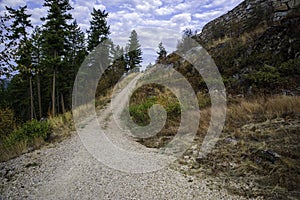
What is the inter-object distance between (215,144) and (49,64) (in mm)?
16605

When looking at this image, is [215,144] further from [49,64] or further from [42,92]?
[42,92]

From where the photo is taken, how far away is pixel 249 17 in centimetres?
1453

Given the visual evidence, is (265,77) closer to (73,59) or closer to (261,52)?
(261,52)

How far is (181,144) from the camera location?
20.4 feet

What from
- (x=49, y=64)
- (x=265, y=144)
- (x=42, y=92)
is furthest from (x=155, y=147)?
(x=42, y=92)

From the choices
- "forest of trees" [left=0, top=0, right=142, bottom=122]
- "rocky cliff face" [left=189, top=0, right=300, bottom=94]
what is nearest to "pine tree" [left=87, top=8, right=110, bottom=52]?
"forest of trees" [left=0, top=0, right=142, bottom=122]

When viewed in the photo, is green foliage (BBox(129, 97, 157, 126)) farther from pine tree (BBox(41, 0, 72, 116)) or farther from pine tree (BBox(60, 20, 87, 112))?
pine tree (BBox(60, 20, 87, 112))

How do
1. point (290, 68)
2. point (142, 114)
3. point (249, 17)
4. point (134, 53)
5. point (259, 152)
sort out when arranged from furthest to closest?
point (134, 53)
point (249, 17)
point (142, 114)
point (290, 68)
point (259, 152)

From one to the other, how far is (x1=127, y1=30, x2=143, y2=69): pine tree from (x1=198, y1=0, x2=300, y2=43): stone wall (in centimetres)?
2108

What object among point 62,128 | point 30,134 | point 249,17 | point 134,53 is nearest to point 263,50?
point 249,17

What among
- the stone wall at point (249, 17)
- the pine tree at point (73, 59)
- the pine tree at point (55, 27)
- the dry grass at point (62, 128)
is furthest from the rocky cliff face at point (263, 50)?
the pine tree at point (73, 59)

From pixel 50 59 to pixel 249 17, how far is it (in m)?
15.9

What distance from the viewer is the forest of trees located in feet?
16.2

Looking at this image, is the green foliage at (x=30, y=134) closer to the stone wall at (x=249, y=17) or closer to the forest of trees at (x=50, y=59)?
the forest of trees at (x=50, y=59)
